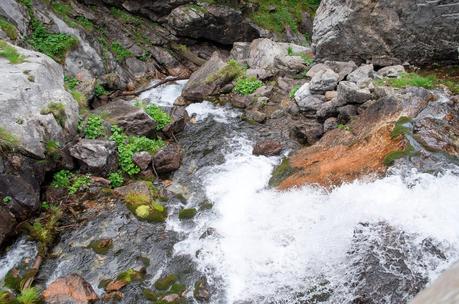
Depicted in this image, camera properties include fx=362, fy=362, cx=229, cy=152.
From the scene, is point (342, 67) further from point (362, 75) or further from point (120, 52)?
point (120, 52)

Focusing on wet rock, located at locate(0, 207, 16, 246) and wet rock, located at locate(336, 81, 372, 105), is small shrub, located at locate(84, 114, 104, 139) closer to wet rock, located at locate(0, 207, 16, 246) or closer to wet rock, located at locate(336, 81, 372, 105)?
wet rock, located at locate(0, 207, 16, 246)

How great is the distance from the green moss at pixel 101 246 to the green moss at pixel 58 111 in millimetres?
4111

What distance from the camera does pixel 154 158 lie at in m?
11.3

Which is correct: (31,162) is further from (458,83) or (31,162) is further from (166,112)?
(458,83)

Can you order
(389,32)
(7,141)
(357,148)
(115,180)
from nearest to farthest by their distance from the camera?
(7,141) → (357,148) → (115,180) → (389,32)

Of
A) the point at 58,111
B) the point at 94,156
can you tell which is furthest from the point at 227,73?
the point at 94,156

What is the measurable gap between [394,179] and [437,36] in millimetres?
8546

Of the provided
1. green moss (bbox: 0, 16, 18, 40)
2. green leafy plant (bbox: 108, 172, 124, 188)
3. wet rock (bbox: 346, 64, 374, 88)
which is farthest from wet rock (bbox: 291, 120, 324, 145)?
green moss (bbox: 0, 16, 18, 40)

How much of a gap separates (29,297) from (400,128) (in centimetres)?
929

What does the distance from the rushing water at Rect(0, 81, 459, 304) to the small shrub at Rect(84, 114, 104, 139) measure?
308 cm

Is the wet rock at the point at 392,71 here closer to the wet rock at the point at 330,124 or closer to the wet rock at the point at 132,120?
the wet rock at the point at 330,124

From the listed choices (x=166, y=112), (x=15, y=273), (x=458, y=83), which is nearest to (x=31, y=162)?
(x=15, y=273)

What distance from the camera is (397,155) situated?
28.5 feet

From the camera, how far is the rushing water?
6.69m
